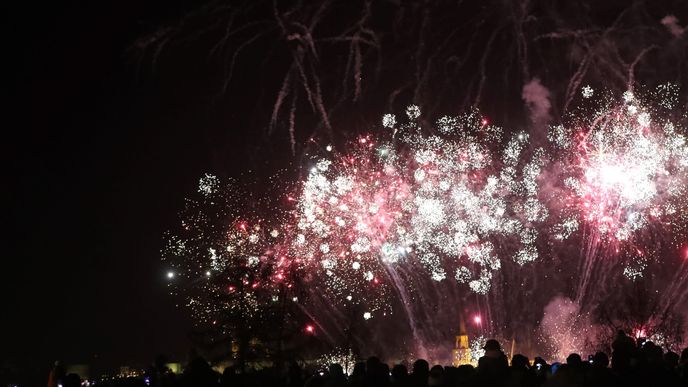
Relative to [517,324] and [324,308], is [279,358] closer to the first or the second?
[324,308]

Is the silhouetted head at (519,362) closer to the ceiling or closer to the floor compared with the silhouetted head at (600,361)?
closer to the ceiling

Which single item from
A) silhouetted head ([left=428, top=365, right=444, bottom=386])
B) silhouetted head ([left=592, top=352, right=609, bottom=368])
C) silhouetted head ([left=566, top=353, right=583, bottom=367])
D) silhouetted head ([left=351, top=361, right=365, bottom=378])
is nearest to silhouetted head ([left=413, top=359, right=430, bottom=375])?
silhouetted head ([left=428, top=365, right=444, bottom=386])

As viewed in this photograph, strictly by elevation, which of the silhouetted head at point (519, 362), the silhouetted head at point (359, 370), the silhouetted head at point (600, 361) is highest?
the silhouetted head at point (359, 370)

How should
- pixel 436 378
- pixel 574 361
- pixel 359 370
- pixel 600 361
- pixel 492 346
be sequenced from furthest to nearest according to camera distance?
pixel 359 370 → pixel 492 346 → pixel 436 378 → pixel 574 361 → pixel 600 361

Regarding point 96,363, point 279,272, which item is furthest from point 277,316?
point 96,363

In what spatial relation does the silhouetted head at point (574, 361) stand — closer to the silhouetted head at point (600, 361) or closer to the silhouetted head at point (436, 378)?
the silhouetted head at point (600, 361)

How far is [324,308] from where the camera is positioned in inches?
1336

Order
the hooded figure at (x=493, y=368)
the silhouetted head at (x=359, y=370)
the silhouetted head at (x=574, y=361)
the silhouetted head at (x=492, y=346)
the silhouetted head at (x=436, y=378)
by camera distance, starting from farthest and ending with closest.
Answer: the silhouetted head at (x=359, y=370) < the silhouetted head at (x=492, y=346) < the silhouetted head at (x=436, y=378) < the hooded figure at (x=493, y=368) < the silhouetted head at (x=574, y=361)

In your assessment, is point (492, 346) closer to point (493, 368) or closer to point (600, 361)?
point (493, 368)

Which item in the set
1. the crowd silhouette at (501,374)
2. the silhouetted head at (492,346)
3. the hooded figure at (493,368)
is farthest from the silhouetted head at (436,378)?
the silhouetted head at (492,346)

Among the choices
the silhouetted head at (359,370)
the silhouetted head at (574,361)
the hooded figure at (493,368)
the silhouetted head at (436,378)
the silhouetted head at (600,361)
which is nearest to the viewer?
the silhouetted head at (600,361)

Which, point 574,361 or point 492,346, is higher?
point 492,346

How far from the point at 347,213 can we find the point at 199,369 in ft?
50.0

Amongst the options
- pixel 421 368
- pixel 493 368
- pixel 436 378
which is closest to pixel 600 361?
pixel 493 368
